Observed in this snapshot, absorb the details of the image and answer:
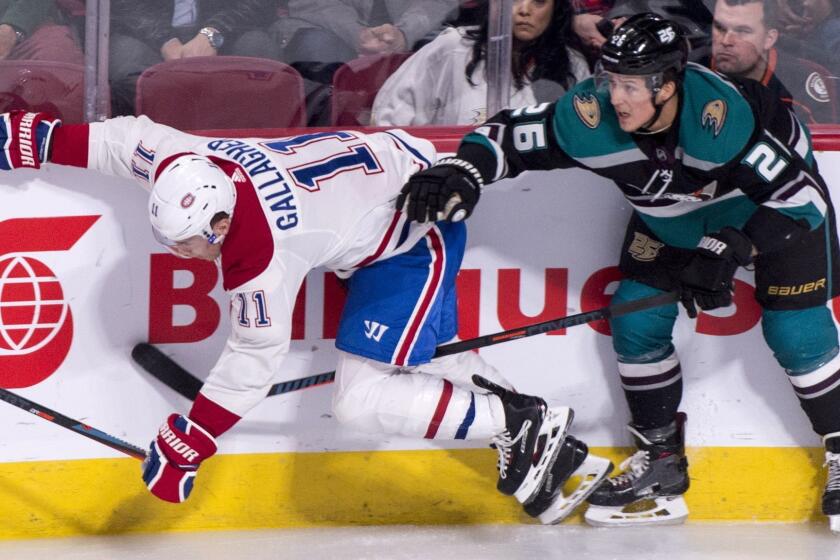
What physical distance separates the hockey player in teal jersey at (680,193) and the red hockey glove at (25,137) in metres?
0.90

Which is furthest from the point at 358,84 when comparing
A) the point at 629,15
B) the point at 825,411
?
the point at 825,411

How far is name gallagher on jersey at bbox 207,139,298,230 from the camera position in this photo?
2.76m

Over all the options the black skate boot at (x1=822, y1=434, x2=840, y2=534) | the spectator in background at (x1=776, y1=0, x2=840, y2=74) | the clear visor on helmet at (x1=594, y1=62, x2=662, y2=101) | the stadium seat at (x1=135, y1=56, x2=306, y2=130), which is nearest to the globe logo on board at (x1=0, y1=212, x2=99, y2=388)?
the stadium seat at (x1=135, y1=56, x2=306, y2=130)

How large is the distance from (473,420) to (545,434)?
0.25 meters

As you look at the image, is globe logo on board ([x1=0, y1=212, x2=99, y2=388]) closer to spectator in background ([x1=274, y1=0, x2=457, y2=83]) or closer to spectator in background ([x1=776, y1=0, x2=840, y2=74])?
spectator in background ([x1=274, y1=0, x2=457, y2=83])

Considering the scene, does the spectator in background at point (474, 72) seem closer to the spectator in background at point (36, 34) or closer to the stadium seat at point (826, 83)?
the stadium seat at point (826, 83)

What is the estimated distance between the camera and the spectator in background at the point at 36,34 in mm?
3215

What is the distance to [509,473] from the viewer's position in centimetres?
324

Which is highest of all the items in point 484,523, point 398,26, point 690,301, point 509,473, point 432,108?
point 398,26

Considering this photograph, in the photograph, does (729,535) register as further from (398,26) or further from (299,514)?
(398,26)

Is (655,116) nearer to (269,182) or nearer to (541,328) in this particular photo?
(541,328)

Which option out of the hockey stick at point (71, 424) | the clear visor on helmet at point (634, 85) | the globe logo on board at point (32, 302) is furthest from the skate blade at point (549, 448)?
the globe logo on board at point (32, 302)

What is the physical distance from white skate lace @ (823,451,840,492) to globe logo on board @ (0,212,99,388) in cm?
208

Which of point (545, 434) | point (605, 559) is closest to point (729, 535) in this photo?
point (605, 559)
